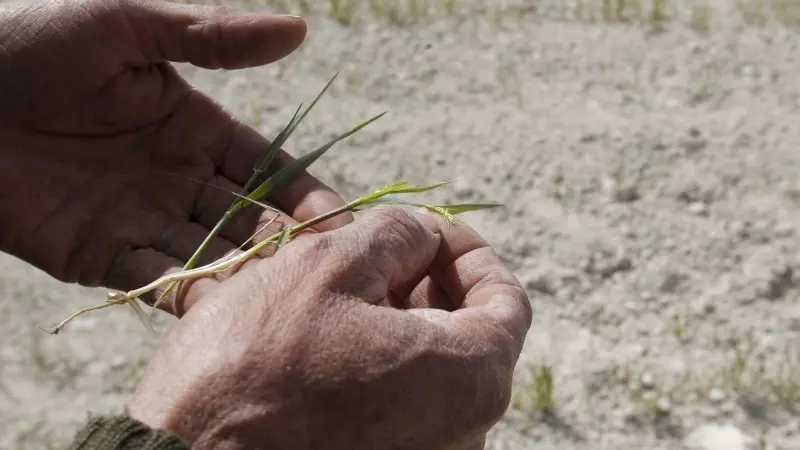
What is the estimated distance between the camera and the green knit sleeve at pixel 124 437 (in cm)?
112

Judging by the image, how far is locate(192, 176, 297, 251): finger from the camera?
1852 mm

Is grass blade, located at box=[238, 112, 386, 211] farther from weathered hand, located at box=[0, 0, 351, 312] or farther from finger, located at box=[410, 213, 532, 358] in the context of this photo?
finger, located at box=[410, 213, 532, 358]

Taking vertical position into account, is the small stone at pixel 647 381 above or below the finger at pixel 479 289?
below

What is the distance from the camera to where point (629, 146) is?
123 inches

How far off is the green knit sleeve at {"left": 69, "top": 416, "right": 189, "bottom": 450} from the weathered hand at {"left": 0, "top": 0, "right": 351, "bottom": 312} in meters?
0.75

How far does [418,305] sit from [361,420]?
53 centimetres

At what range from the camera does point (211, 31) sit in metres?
1.94

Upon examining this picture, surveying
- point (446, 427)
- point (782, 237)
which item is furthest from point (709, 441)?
point (446, 427)

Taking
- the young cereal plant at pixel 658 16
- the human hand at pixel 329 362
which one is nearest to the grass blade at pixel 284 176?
the human hand at pixel 329 362

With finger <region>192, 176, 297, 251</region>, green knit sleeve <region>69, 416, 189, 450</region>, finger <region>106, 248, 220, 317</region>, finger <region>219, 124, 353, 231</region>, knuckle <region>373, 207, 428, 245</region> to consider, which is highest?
knuckle <region>373, 207, 428, 245</region>

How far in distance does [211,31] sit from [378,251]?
0.81m

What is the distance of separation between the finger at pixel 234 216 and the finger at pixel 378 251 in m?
0.36

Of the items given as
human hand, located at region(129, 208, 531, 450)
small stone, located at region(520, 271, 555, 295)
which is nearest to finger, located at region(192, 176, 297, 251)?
human hand, located at region(129, 208, 531, 450)

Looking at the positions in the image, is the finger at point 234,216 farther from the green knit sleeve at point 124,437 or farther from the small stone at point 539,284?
the small stone at point 539,284
